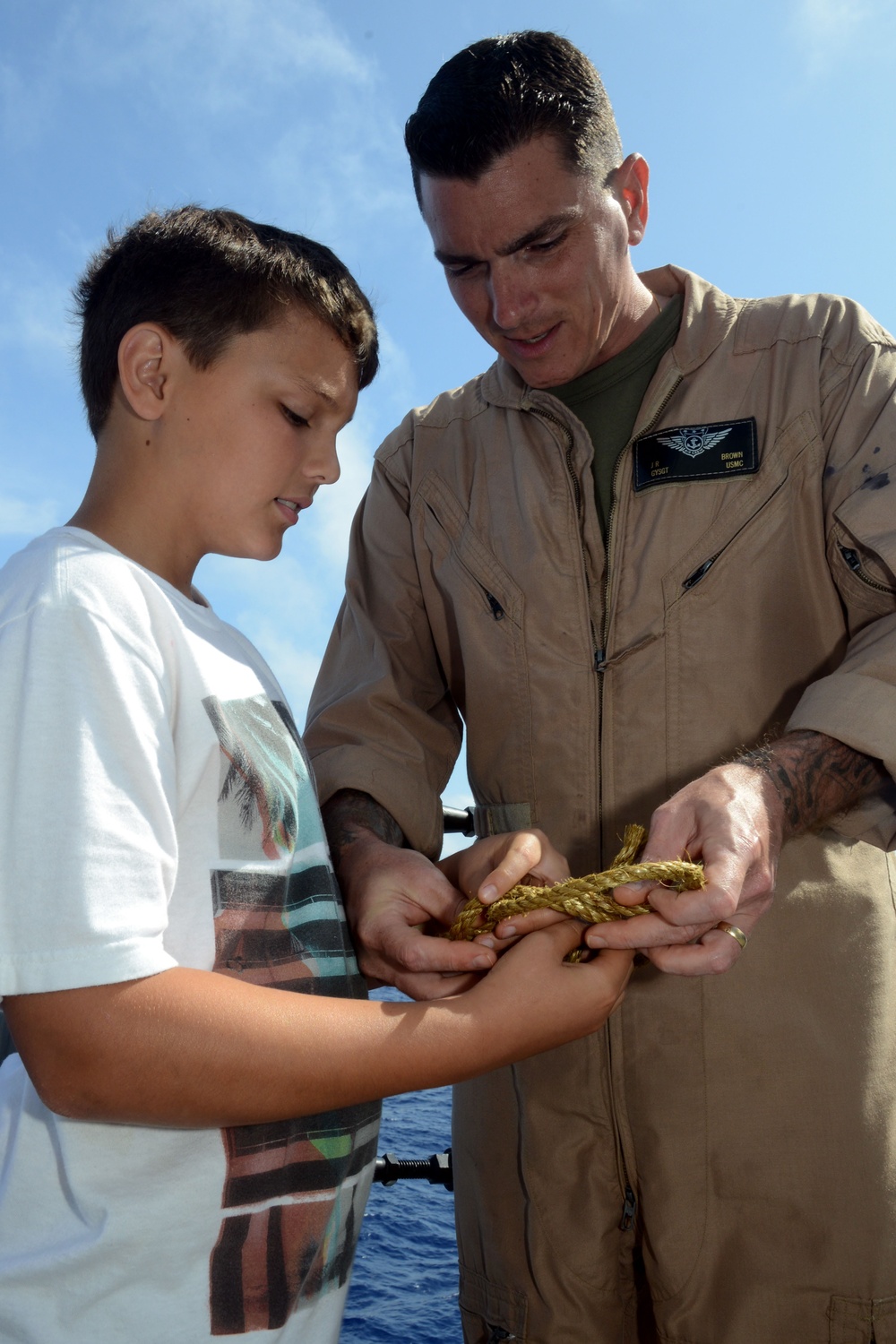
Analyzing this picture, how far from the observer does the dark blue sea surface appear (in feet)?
12.5

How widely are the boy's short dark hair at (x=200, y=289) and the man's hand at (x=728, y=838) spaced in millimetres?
966

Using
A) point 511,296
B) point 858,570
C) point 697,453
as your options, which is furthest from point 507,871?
point 511,296

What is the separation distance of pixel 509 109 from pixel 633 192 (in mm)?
402

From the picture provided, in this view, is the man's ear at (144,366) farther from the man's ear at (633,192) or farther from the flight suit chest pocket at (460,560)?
the man's ear at (633,192)

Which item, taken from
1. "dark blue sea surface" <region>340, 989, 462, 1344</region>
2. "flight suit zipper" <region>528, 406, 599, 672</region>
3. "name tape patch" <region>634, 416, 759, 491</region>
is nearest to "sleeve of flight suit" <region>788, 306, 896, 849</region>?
"name tape patch" <region>634, 416, 759, 491</region>

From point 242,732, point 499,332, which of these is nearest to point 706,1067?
point 242,732

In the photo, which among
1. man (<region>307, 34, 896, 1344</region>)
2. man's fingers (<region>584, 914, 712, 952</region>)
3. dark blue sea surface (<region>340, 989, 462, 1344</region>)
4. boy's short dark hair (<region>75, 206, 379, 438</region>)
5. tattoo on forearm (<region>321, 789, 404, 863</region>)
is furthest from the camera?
dark blue sea surface (<region>340, 989, 462, 1344</region>)

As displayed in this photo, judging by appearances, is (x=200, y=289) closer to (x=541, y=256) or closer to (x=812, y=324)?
(x=541, y=256)

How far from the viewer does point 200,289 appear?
1.67m

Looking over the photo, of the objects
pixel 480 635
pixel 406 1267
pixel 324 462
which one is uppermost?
pixel 324 462

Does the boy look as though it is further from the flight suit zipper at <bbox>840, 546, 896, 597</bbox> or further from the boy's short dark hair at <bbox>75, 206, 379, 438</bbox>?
the flight suit zipper at <bbox>840, 546, 896, 597</bbox>

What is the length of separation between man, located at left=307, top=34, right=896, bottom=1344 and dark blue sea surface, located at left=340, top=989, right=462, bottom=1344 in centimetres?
145

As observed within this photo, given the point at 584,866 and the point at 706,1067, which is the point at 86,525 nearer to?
the point at 584,866

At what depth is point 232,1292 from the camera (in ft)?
4.28
